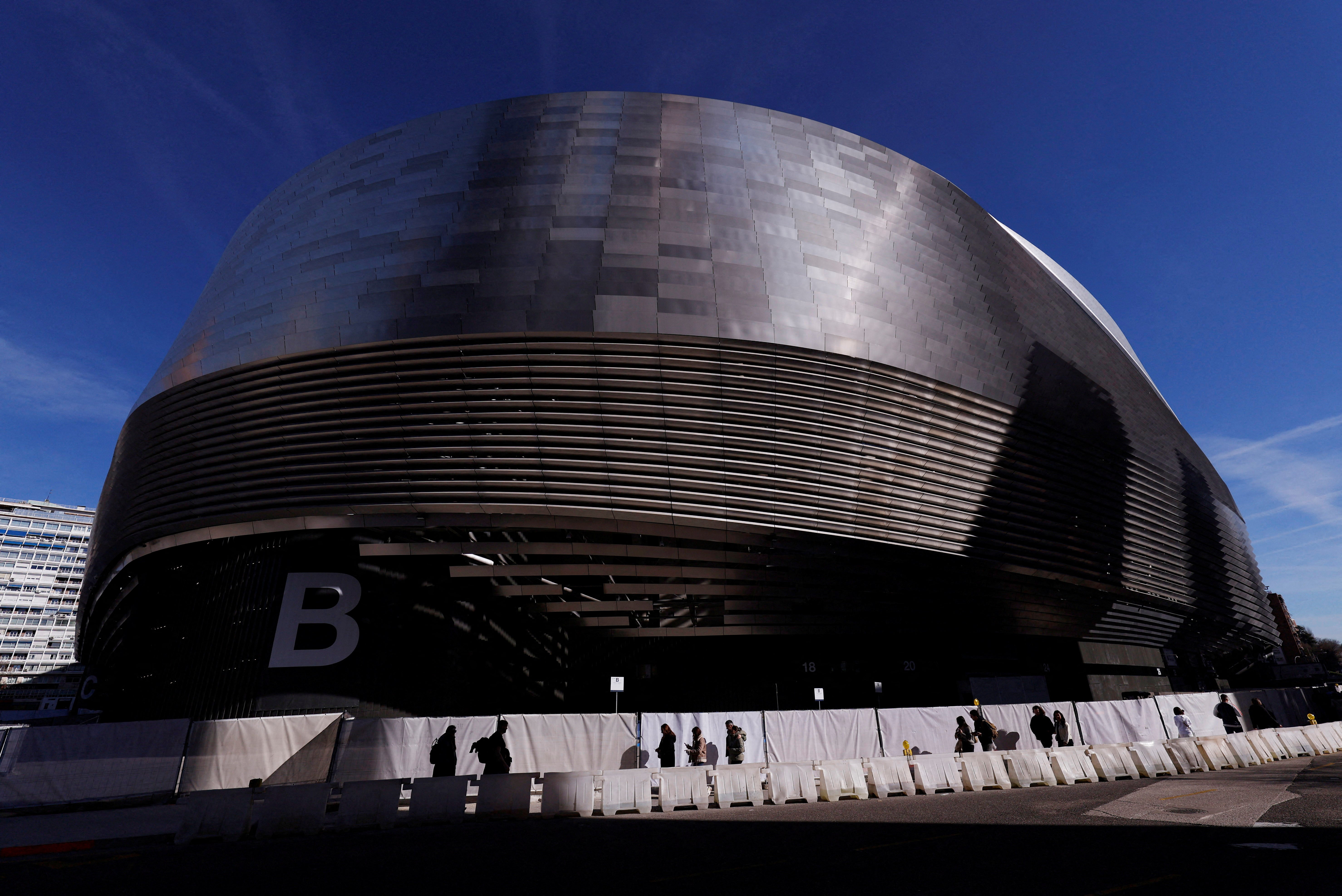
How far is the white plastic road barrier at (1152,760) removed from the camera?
13.6m

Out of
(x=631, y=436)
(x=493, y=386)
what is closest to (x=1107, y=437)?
(x=631, y=436)

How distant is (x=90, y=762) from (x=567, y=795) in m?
8.57

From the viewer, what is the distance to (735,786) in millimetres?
11406

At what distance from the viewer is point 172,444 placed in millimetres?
19672

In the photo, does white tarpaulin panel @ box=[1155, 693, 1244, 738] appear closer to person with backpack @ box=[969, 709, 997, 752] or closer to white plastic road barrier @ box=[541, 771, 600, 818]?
person with backpack @ box=[969, 709, 997, 752]

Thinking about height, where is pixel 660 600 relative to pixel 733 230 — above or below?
below

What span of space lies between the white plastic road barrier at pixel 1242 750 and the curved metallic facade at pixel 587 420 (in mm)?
6748

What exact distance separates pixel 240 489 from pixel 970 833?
18.6 meters

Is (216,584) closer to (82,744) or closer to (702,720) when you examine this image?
(82,744)

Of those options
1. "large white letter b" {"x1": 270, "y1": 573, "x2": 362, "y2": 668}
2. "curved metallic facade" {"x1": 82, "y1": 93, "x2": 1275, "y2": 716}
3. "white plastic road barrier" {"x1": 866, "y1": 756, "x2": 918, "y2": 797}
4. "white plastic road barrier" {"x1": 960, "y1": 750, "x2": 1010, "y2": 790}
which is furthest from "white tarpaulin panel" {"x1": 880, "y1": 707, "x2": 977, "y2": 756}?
"large white letter b" {"x1": 270, "y1": 573, "x2": 362, "y2": 668}

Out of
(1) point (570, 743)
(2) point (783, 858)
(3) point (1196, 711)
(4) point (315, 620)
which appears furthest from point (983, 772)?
(4) point (315, 620)

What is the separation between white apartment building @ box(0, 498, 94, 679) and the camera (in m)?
108

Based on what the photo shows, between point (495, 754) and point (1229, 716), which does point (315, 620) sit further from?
point (1229, 716)

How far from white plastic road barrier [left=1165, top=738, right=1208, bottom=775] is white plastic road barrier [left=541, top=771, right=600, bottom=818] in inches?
458
